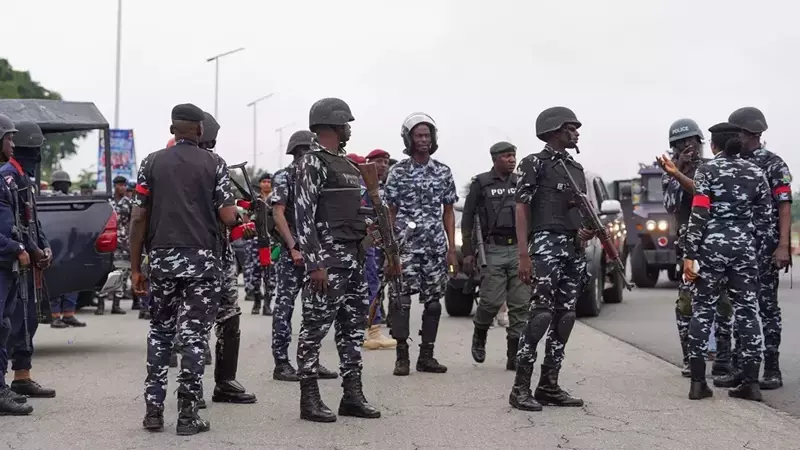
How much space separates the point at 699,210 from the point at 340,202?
8.37 feet

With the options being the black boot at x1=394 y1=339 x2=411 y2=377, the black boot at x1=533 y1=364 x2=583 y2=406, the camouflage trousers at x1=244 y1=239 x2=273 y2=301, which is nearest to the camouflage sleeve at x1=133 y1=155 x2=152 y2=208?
the black boot at x1=533 y1=364 x2=583 y2=406

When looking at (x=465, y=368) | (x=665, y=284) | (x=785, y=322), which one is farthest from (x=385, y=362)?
(x=665, y=284)

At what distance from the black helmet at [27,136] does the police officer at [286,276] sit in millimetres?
1776

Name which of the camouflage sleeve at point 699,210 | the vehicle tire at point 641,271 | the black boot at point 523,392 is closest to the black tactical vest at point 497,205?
the camouflage sleeve at point 699,210

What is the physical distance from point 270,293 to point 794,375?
8628 mm

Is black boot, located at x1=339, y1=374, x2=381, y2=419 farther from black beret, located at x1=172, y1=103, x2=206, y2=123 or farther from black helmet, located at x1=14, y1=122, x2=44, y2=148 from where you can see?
black helmet, located at x1=14, y1=122, x2=44, y2=148

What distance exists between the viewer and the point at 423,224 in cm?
946

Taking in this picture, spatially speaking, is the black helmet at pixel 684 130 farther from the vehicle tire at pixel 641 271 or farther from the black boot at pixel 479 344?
the vehicle tire at pixel 641 271

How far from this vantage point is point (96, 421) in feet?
23.5

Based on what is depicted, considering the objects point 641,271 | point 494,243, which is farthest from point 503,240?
point 641,271

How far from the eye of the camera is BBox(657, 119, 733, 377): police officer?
9031 mm

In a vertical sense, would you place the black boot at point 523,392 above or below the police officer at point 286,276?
below

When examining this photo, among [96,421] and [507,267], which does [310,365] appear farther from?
[507,267]

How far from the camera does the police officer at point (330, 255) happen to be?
7.16 meters
